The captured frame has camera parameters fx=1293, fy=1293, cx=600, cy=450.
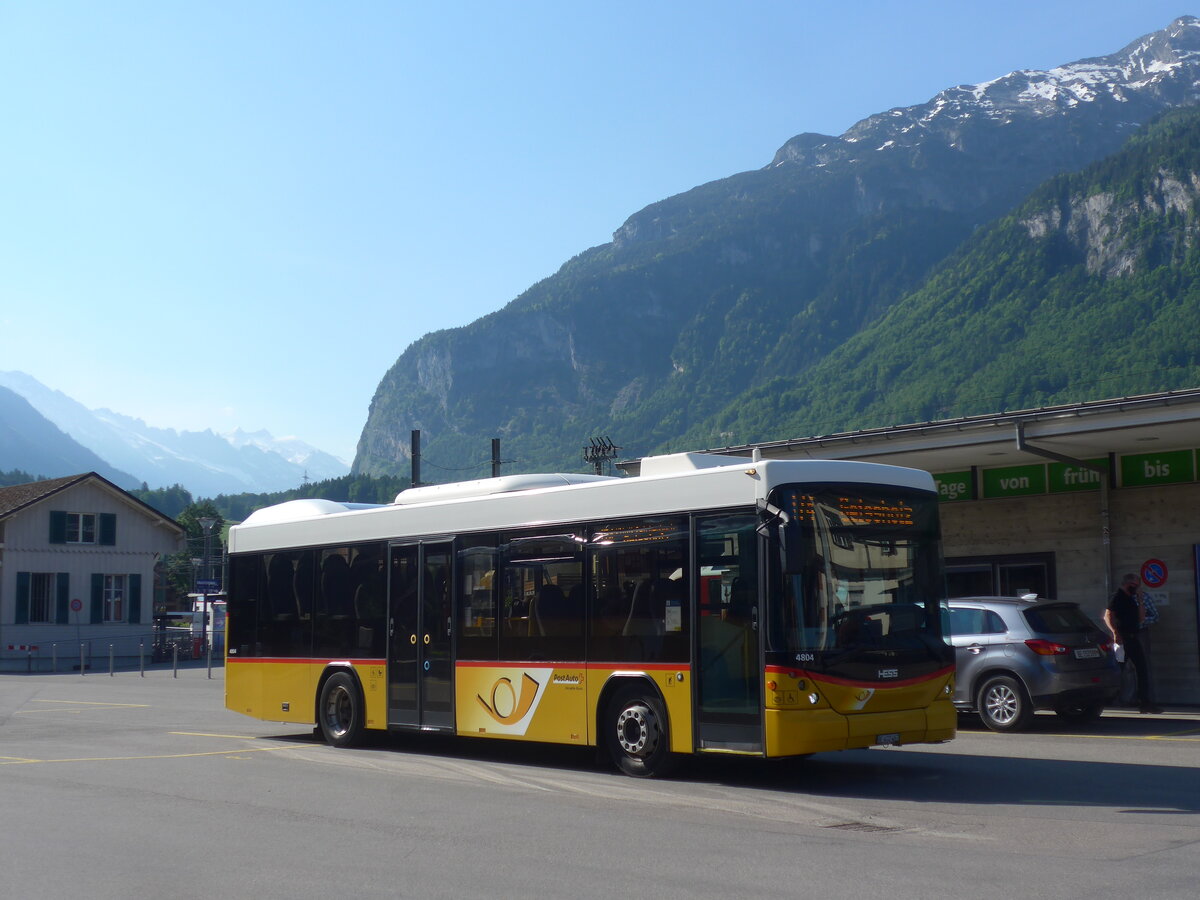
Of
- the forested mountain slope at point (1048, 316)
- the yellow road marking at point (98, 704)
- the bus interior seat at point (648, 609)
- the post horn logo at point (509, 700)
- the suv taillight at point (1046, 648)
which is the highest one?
the forested mountain slope at point (1048, 316)

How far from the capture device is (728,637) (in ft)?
35.6

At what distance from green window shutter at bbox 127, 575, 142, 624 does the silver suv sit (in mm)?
45522

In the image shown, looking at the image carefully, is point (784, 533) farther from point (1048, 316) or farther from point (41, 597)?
point (1048, 316)

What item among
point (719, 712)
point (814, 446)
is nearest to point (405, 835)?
point (719, 712)

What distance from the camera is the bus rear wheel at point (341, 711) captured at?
14.9 meters

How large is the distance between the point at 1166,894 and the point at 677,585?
5.28m

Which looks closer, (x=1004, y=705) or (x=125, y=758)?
(x=125, y=758)

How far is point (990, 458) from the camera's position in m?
21.1

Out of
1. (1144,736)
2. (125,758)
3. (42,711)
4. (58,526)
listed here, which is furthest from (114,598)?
(1144,736)

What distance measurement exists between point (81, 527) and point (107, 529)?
3.65ft

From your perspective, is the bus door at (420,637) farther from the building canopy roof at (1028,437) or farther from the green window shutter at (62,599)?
the green window shutter at (62,599)

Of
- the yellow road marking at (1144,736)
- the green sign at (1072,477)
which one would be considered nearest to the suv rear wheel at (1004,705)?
the yellow road marking at (1144,736)

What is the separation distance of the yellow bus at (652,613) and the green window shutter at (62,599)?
133 ft

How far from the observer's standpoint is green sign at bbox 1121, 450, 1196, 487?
19672 millimetres
